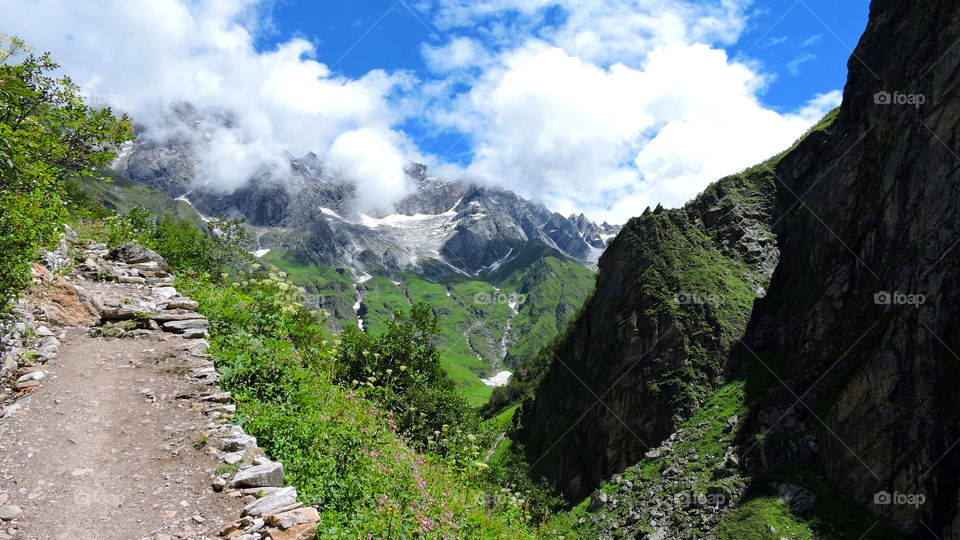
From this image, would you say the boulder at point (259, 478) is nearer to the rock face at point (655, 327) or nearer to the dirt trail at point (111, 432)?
the dirt trail at point (111, 432)

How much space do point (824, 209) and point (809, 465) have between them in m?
37.4

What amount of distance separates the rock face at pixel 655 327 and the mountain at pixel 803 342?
339mm

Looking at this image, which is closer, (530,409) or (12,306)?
(12,306)

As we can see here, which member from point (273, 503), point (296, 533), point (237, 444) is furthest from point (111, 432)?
point (296, 533)

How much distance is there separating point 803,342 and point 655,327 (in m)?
19.5

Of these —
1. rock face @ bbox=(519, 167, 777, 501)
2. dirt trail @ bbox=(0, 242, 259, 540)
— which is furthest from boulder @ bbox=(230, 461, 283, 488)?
rock face @ bbox=(519, 167, 777, 501)

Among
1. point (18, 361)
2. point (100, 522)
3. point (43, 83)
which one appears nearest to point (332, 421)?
point (100, 522)

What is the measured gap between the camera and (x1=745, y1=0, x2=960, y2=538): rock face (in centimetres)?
3338

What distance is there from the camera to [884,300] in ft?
138

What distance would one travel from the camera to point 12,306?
10.3m

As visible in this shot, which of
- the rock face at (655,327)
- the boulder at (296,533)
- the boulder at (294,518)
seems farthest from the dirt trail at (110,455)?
the rock face at (655,327)

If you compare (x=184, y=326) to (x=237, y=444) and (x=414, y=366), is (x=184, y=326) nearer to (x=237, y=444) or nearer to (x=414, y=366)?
(x=237, y=444)

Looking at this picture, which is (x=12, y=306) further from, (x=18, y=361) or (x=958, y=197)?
(x=958, y=197)

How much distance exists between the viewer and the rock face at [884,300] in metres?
33.4
